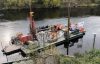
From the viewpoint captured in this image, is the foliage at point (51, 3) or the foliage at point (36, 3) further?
the foliage at point (51, 3)

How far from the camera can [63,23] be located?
151 feet

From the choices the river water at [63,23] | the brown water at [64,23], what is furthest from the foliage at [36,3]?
the brown water at [64,23]

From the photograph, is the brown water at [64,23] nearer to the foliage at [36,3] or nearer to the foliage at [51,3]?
the foliage at [36,3]

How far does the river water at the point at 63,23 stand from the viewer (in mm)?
31764

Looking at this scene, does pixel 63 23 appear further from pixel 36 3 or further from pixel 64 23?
pixel 36 3

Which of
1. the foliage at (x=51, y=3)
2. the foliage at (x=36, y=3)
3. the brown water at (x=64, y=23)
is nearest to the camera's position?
the brown water at (x=64, y=23)

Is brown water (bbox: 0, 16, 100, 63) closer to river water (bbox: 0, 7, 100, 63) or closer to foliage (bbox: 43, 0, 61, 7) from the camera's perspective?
river water (bbox: 0, 7, 100, 63)

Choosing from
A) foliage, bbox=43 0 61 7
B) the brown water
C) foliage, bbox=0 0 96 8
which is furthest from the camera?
foliage, bbox=43 0 61 7

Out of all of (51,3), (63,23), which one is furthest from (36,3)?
(63,23)

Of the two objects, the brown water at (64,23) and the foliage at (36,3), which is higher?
the foliage at (36,3)

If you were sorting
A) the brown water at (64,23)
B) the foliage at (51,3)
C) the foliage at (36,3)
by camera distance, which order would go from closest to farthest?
1. the brown water at (64,23)
2. the foliage at (36,3)
3. the foliage at (51,3)

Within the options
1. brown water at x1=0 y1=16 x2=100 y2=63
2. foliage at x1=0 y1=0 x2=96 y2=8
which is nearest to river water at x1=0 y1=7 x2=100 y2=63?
brown water at x1=0 y1=16 x2=100 y2=63

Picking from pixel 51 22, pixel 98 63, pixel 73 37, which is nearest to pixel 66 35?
pixel 73 37

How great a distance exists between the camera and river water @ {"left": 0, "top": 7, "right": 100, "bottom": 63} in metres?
31.8
